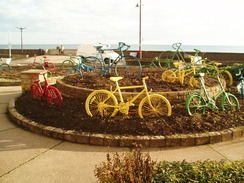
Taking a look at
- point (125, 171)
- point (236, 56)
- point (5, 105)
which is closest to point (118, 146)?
point (125, 171)

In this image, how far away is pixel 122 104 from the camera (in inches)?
195

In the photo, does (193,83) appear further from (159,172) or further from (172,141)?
(159,172)

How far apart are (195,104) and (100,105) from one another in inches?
86.0

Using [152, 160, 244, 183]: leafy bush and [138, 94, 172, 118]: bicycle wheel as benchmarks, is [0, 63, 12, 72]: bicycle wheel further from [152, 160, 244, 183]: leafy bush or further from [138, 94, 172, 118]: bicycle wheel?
[152, 160, 244, 183]: leafy bush

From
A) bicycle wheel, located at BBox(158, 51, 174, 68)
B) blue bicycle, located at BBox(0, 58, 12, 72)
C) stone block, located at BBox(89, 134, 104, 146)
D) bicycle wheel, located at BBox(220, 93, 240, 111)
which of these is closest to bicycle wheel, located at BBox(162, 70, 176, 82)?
bicycle wheel, located at BBox(158, 51, 174, 68)

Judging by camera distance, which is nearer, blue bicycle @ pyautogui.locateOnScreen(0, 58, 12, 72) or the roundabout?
the roundabout

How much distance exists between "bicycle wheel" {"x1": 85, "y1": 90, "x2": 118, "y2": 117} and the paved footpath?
0.97 metres

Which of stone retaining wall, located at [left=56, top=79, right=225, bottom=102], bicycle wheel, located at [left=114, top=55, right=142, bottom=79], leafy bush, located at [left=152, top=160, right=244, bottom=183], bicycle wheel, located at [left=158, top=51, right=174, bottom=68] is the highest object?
bicycle wheel, located at [left=158, top=51, right=174, bottom=68]

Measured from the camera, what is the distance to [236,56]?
76.5 ft

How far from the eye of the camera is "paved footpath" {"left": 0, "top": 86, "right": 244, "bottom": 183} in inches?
133

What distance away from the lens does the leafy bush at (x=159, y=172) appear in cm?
243

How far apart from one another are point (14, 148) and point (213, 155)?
344 cm

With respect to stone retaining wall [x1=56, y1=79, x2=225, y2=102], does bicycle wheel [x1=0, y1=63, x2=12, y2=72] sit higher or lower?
higher

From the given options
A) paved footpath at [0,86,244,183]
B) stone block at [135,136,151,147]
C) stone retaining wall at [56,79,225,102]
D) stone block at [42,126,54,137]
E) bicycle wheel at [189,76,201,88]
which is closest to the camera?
paved footpath at [0,86,244,183]
